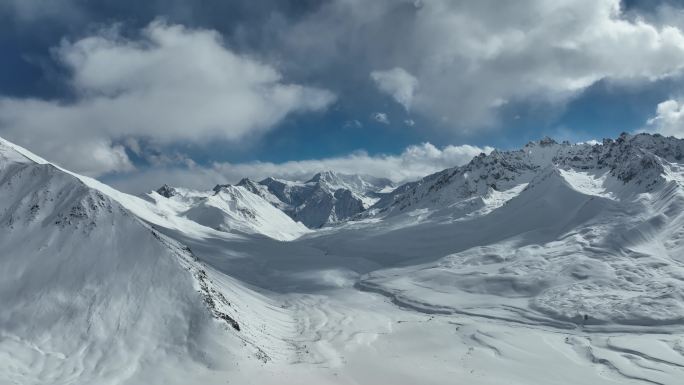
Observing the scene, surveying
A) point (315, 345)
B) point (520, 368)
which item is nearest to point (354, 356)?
point (315, 345)

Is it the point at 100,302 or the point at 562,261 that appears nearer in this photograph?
the point at 100,302

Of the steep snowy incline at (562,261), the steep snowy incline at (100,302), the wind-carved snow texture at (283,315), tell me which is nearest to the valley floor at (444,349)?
the wind-carved snow texture at (283,315)

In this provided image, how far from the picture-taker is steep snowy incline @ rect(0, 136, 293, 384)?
1839 inches

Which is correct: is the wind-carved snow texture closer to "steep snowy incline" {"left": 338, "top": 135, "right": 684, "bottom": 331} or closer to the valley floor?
the valley floor

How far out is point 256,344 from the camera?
178 feet

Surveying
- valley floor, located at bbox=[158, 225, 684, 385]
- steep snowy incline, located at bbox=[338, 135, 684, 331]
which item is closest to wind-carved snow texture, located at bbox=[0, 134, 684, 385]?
valley floor, located at bbox=[158, 225, 684, 385]

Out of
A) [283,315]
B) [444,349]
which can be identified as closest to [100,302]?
[283,315]

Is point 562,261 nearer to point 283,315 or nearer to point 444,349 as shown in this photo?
point 444,349

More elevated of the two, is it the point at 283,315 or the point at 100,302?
the point at 283,315

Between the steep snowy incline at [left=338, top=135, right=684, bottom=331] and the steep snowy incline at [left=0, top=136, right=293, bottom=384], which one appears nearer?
the steep snowy incline at [left=0, top=136, right=293, bottom=384]

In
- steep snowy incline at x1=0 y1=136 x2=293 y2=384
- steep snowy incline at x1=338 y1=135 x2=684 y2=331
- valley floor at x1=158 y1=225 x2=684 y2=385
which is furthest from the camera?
steep snowy incline at x1=338 y1=135 x2=684 y2=331

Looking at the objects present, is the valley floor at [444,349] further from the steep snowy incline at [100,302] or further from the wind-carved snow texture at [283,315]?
the steep snowy incline at [100,302]

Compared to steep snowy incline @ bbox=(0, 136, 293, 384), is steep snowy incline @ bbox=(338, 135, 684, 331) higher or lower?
higher

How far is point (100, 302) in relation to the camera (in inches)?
2152
